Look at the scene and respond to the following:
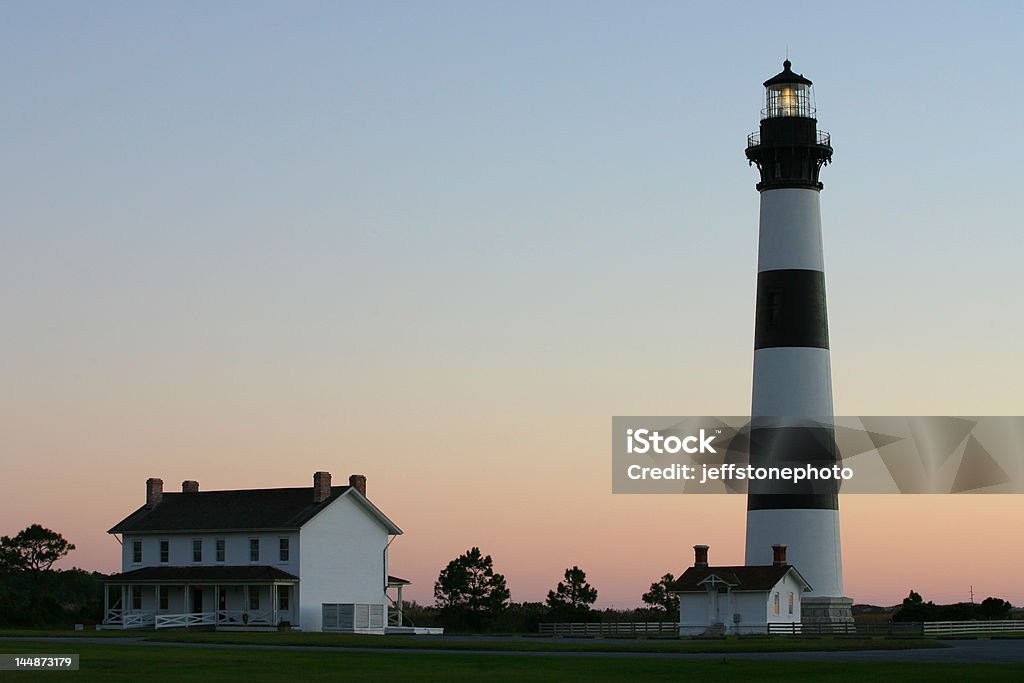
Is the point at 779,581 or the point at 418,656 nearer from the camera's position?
the point at 418,656

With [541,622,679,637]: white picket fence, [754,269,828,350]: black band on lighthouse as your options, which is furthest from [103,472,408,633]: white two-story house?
[754,269,828,350]: black band on lighthouse

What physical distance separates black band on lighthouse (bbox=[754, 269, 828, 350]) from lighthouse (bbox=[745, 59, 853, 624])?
0.13 ft

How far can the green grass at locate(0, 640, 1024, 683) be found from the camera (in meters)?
30.7

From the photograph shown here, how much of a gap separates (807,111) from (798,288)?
27.8 ft

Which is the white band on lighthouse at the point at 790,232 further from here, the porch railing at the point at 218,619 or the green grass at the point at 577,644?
the porch railing at the point at 218,619

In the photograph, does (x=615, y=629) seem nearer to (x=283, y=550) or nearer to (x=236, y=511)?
(x=283, y=550)

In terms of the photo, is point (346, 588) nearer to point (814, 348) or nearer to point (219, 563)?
point (219, 563)

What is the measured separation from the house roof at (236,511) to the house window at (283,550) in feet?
2.61

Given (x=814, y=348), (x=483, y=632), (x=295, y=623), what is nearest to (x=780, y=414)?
(x=814, y=348)

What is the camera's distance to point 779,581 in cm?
5869

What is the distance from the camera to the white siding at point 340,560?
65438 millimetres

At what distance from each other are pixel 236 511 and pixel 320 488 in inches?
166

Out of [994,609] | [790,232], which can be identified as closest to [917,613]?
[994,609]

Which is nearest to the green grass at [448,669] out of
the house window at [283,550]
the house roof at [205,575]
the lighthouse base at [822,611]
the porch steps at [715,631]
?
the porch steps at [715,631]
